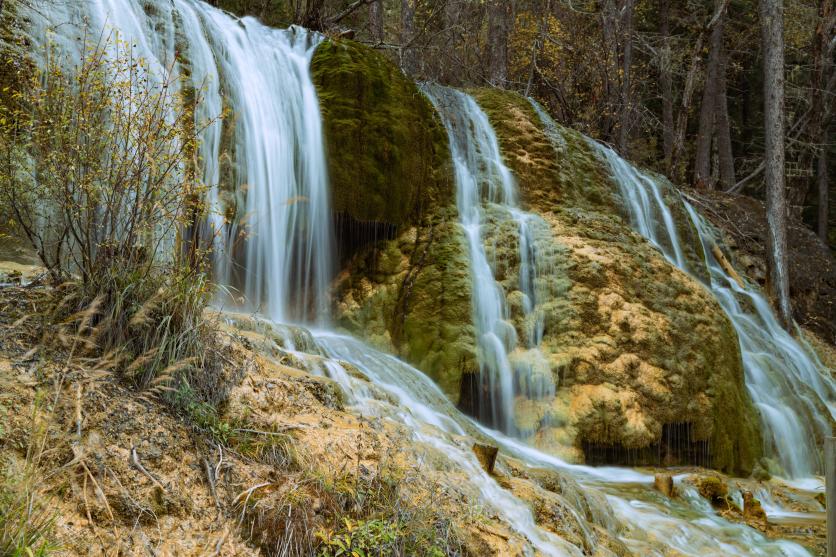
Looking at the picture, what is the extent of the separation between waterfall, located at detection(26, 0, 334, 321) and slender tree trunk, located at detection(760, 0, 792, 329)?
34.3 feet

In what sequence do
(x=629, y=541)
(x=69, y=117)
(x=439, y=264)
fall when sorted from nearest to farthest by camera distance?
(x=69, y=117) < (x=629, y=541) < (x=439, y=264)

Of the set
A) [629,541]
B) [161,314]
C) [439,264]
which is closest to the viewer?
[161,314]

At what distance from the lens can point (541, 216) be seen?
31.9ft

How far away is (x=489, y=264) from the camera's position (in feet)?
28.9

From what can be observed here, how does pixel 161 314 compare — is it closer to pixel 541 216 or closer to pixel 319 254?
pixel 319 254

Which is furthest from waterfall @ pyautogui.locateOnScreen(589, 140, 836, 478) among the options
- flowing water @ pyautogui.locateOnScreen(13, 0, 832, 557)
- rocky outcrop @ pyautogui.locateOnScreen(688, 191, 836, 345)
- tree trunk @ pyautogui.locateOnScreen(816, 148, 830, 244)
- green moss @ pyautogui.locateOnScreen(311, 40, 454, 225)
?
tree trunk @ pyautogui.locateOnScreen(816, 148, 830, 244)

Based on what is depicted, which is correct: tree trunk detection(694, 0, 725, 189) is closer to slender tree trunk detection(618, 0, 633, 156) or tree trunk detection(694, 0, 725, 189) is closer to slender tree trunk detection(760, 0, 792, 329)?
slender tree trunk detection(760, 0, 792, 329)

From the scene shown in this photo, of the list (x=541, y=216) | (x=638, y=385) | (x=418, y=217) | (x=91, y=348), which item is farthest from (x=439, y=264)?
(x=91, y=348)

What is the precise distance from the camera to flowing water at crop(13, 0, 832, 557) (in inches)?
237

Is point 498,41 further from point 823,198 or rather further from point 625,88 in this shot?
point 823,198

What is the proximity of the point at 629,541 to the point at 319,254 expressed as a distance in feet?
17.0

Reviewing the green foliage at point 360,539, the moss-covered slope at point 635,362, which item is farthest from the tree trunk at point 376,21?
the green foliage at point 360,539

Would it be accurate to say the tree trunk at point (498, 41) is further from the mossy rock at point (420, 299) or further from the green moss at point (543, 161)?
the mossy rock at point (420, 299)

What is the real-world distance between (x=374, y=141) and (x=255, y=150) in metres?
1.60
